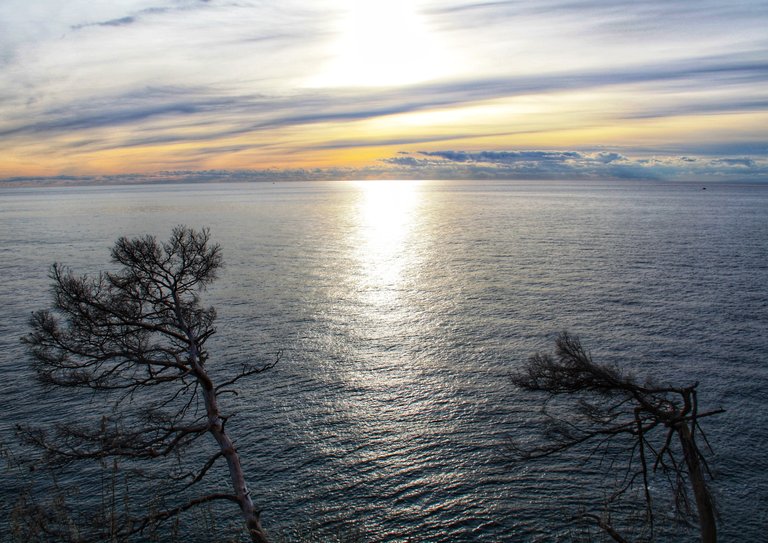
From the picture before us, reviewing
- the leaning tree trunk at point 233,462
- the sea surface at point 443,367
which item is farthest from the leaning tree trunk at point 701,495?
the leaning tree trunk at point 233,462

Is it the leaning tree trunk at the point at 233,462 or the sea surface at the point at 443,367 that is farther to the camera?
the sea surface at the point at 443,367

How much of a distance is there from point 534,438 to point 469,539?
32.7ft

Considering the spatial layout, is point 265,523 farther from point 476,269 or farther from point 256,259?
point 256,259

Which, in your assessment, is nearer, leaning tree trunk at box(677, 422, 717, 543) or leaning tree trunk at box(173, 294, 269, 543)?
leaning tree trunk at box(677, 422, 717, 543)

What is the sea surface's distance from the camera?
28.4m

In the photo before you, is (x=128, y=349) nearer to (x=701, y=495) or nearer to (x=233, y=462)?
(x=233, y=462)

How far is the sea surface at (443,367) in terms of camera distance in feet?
93.2

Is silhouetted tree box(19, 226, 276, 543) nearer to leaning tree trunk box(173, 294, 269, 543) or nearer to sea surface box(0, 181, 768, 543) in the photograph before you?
leaning tree trunk box(173, 294, 269, 543)

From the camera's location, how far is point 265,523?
27.2 meters

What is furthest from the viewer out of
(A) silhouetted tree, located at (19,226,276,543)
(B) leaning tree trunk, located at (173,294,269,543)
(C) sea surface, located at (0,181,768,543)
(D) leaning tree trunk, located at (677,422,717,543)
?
(C) sea surface, located at (0,181,768,543)

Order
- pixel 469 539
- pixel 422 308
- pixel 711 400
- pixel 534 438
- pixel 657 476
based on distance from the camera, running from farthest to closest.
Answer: pixel 422 308, pixel 711 400, pixel 534 438, pixel 657 476, pixel 469 539

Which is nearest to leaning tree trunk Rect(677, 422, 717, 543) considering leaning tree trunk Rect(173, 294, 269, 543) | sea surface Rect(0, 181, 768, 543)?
sea surface Rect(0, 181, 768, 543)

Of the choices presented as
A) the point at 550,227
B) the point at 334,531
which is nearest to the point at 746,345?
the point at 334,531

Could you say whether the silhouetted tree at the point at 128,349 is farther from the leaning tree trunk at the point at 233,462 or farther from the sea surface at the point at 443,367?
the sea surface at the point at 443,367
